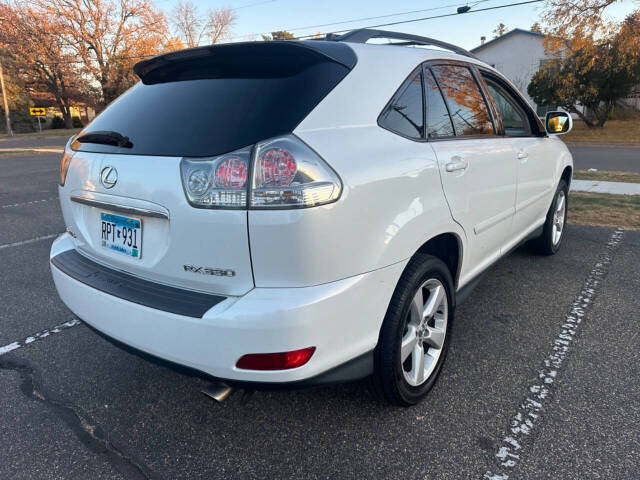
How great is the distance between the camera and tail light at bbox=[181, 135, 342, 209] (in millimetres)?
1662

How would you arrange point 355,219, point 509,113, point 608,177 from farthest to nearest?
1. point 608,177
2. point 509,113
3. point 355,219

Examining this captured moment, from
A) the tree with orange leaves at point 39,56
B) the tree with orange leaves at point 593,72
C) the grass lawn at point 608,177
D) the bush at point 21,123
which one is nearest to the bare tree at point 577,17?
the tree with orange leaves at point 593,72

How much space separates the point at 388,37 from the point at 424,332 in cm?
165

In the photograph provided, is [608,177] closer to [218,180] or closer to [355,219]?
[355,219]

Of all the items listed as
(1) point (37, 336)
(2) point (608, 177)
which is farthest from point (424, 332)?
(2) point (608, 177)

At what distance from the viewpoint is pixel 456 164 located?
2424 mm

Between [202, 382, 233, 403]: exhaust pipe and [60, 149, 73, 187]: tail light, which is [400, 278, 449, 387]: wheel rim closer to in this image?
[202, 382, 233, 403]: exhaust pipe

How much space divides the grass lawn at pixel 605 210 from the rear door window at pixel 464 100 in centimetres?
380

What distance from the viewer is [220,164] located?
5.64 feet

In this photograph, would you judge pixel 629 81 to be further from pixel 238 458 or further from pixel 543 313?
pixel 238 458

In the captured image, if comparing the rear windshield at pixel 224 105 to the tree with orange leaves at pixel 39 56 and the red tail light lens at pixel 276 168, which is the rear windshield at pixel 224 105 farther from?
the tree with orange leaves at pixel 39 56

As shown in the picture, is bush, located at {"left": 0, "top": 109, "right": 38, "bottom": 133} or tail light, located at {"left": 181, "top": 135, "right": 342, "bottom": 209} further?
bush, located at {"left": 0, "top": 109, "right": 38, "bottom": 133}

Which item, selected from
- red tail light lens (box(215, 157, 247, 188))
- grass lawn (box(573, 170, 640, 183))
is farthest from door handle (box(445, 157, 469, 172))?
grass lawn (box(573, 170, 640, 183))

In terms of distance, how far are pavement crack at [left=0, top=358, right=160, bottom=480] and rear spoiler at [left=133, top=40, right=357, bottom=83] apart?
68.2 inches
